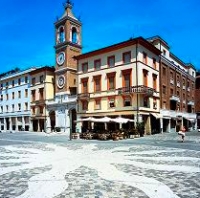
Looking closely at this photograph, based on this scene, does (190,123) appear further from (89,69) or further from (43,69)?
(43,69)

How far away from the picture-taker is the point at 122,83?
3656cm

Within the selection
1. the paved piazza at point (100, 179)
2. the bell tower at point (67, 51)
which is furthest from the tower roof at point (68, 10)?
the paved piazza at point (100, 179)

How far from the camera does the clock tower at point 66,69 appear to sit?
151ft

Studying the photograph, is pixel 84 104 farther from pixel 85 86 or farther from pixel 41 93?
pixel 41 93

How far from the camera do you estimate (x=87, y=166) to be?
11070 millimetres

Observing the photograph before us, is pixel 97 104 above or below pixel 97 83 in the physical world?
below

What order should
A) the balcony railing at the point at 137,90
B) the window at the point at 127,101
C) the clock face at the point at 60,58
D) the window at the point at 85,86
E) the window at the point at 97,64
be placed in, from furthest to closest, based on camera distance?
the clock face at the point at 60,58, the window at the point at 85,86, the window at the point at 97,64, the window at the point at 127,101, the balcony railing at the point at 137,90

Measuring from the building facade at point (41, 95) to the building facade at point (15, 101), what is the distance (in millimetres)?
2261

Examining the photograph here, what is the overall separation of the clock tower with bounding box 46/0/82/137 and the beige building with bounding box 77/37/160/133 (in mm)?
4400

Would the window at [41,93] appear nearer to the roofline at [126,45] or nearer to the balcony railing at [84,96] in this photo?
the balcony railing at [84,96]

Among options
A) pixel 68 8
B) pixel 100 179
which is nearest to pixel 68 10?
pixel 68 8

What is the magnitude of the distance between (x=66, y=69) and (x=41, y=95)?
9.63m

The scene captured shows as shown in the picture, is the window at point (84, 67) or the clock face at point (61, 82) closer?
the window at point (84, 67)

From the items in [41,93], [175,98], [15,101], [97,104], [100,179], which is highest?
[41,93]
